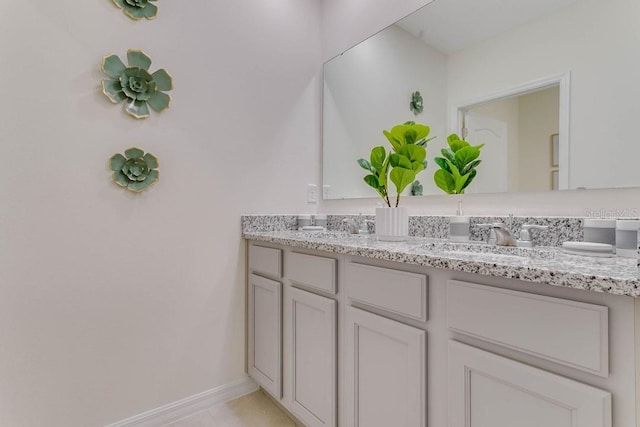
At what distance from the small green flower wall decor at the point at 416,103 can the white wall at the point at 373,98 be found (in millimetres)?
19

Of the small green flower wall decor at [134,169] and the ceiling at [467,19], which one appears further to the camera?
the small green flower wall decor at [134,169]

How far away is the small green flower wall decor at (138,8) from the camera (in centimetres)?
140

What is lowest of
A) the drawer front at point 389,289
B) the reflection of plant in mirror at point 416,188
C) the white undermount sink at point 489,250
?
the drawer front at point 389,289

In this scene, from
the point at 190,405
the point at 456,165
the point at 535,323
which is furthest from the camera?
the point at 190,405

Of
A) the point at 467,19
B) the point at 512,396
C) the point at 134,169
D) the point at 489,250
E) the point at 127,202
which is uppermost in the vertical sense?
the point at 467,19

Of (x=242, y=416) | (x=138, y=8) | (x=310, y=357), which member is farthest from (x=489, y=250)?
(x=138, y=8)

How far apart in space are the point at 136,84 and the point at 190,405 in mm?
1495

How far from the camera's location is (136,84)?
55.5 inches

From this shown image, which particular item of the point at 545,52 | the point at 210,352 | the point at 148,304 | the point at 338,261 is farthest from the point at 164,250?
the point at 545,52

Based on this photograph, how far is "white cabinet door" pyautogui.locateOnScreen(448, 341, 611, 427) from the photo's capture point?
0.60 m

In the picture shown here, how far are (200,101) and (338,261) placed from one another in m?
1.07

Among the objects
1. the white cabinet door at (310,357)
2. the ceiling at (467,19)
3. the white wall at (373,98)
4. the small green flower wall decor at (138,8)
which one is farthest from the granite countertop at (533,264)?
the small green flower wall decor at (138,8)

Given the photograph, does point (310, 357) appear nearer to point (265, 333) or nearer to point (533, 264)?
point (265, 333)

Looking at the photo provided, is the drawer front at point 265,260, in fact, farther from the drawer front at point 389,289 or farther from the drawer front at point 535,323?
the drawer front at point 535,323
